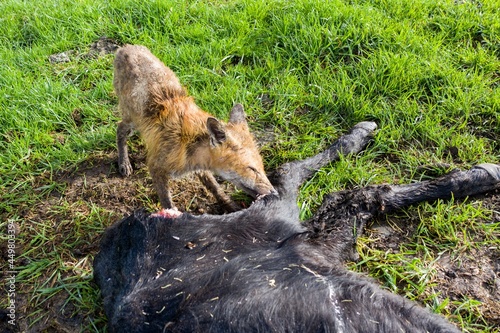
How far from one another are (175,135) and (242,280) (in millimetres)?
1568

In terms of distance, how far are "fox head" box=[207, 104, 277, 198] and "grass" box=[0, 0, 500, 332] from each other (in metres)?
0.45

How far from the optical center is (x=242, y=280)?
2506mm

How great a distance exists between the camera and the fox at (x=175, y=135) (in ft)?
11.5

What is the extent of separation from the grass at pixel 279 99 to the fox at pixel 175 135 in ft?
1.26

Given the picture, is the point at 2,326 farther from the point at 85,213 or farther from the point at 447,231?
the point at 447,231

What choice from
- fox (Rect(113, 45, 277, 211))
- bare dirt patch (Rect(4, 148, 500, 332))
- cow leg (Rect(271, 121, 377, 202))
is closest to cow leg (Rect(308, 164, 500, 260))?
bare dirt patch (Rect(4, 148, 500, 332))

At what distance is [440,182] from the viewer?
3.62 m

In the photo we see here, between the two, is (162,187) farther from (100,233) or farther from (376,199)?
(376,199)

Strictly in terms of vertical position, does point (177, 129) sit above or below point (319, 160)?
above

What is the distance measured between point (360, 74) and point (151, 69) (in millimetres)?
2053

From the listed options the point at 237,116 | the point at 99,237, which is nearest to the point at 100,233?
the point at 99,237

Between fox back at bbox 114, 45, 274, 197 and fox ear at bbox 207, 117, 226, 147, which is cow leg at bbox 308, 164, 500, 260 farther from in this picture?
fox ear at bbox 207, 117, 226, 147

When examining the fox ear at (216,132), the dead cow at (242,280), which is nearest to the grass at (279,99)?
the dead cow at (242,280)

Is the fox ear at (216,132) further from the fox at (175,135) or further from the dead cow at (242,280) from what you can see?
the dead cow at (242,280)
